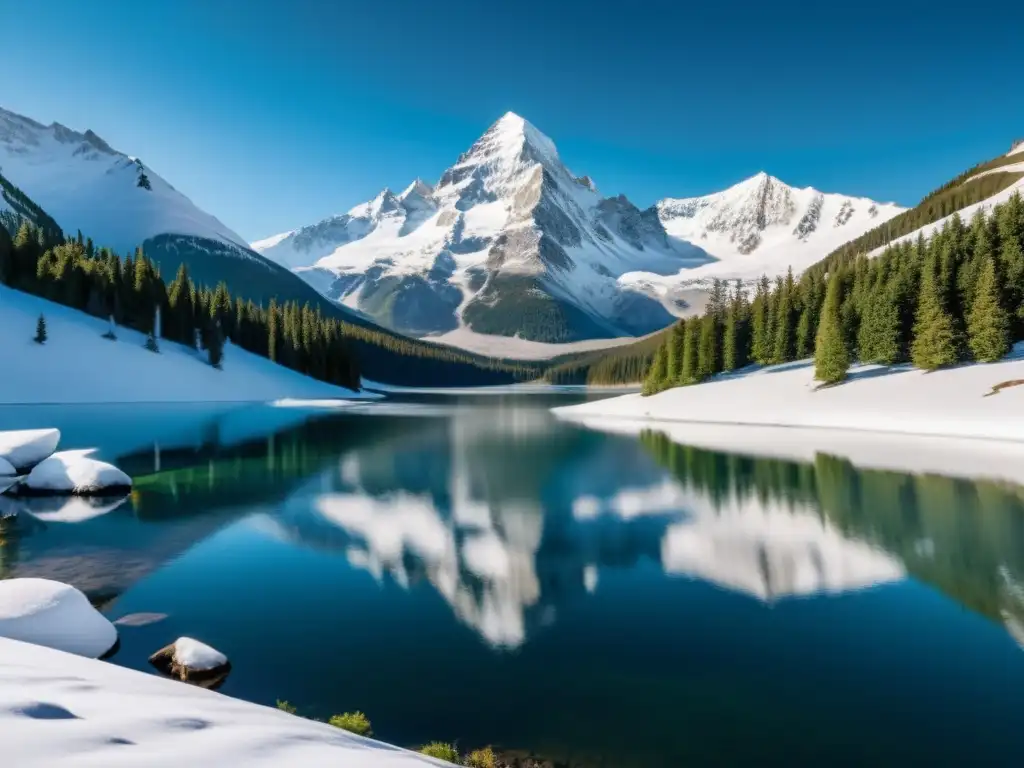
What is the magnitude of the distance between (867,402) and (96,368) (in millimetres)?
107557

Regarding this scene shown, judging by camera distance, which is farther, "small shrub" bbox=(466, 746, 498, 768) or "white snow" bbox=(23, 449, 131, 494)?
"white snow" bbox=(23, 449, 131, 494)

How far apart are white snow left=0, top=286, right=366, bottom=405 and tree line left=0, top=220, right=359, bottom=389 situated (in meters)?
2.78

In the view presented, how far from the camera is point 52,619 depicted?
1145 cm

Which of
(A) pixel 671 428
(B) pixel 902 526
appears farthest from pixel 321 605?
(A) pixel 671 428

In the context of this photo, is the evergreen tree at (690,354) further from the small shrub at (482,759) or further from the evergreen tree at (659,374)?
the small shrub at (482,759)

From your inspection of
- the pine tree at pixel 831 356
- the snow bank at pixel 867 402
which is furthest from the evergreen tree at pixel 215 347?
the pine tree at pixel 831 356

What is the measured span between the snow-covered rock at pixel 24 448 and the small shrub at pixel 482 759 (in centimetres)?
3239

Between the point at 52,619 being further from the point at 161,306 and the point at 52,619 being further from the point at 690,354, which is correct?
the point at 161,306

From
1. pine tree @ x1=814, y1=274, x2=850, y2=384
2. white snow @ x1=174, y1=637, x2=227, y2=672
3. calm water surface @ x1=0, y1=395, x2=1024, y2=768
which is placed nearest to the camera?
calm water surface @ x1=0, y1=395, x2=1024, y2=768

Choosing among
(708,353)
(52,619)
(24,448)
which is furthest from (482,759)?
(708,353)

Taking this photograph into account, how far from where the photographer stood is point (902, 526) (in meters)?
22.5

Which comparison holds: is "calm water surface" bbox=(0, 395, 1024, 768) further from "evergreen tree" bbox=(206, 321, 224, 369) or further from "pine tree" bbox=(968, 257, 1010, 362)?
"evergreen tree" bbox=(206, 321, 224, 369)

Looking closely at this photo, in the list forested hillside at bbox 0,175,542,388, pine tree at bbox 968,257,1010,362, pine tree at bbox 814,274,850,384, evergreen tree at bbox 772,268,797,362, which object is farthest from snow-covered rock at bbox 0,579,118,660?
forested hillside at bbox 0,175,542,388

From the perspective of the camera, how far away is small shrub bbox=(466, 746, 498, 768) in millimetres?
8547
